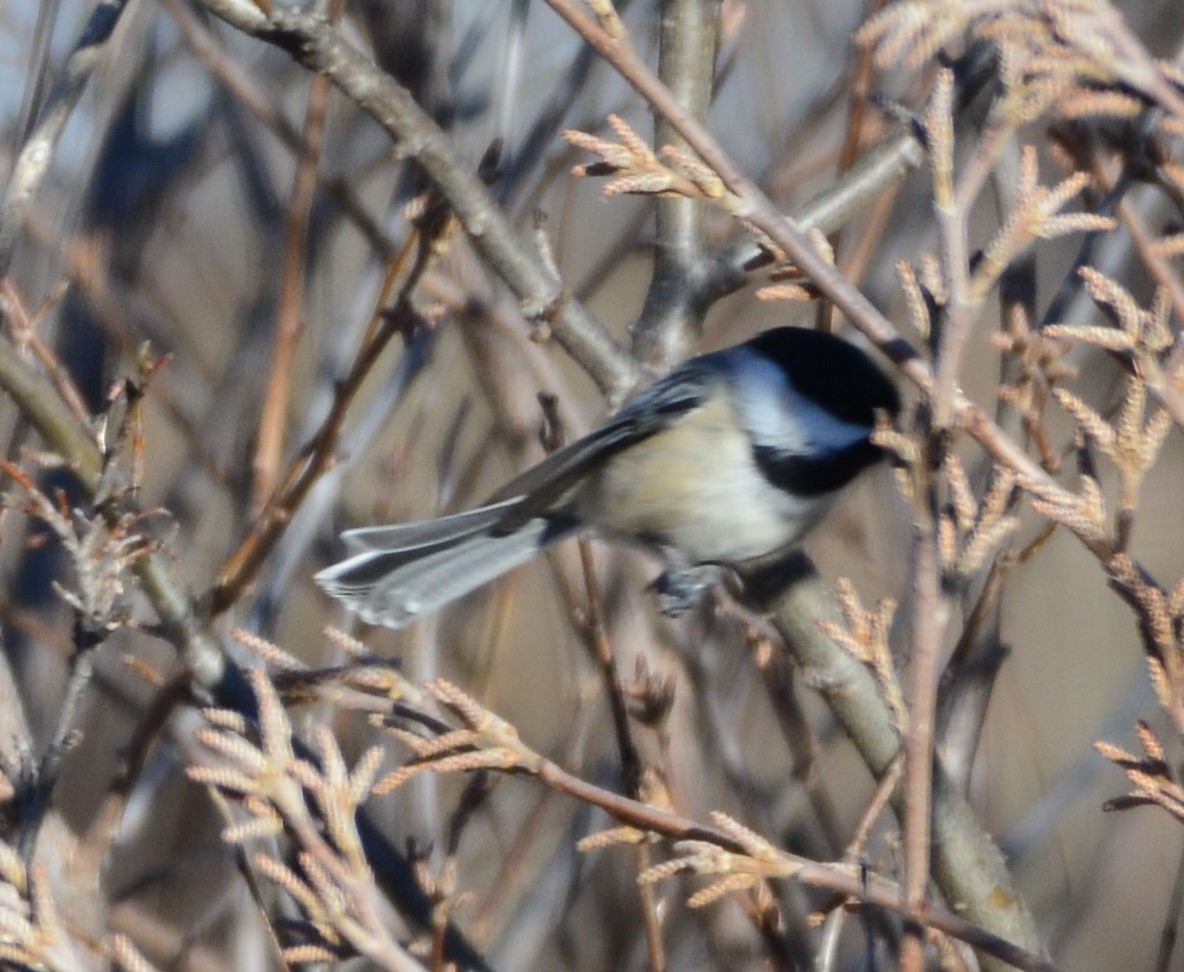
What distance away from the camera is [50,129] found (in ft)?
4.53

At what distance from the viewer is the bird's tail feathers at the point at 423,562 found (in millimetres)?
1605

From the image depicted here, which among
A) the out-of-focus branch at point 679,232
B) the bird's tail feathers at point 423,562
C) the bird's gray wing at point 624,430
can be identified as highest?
the out-of-focus branch at point 679,232

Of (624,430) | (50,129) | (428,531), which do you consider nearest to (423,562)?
(428,531)

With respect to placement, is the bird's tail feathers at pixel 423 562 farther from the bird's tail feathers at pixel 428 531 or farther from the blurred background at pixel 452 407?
the blurred background at pixel 452 407

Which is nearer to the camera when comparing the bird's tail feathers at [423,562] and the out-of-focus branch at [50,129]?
the out-of-focus branch at [50,129]

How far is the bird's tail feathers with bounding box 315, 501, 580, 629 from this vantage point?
5.27 feet

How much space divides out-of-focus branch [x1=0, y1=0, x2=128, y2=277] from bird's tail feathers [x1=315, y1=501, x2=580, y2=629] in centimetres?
52

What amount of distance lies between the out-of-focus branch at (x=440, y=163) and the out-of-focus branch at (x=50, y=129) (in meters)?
0.29

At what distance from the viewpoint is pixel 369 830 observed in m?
1.82

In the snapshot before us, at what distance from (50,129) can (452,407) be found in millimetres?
1430

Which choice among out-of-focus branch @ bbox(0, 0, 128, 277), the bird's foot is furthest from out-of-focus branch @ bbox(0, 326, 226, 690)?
the bird's foot

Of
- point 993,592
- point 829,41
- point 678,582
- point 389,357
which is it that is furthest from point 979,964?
point 389,357

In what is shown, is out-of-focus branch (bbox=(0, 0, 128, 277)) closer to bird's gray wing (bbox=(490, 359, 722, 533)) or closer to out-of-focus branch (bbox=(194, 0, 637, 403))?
out-of-focus branch (bbox=(194, 0, 637, 403))

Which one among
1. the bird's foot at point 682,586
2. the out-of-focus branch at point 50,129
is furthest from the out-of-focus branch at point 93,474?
the bird's foot at point 682,586
